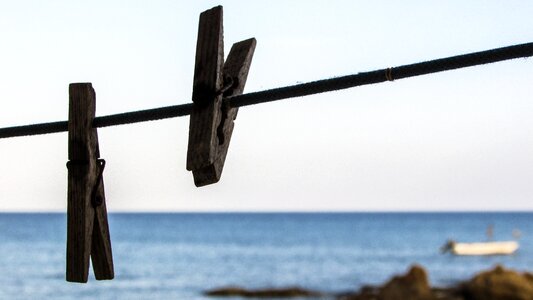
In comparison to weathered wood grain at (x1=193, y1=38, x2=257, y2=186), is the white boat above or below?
above

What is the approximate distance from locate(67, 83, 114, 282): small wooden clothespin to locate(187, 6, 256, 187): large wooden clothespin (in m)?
0.46

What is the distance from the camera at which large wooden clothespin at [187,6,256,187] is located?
7.89ft

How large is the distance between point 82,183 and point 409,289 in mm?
31550

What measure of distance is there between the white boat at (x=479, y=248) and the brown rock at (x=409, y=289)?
132 feet

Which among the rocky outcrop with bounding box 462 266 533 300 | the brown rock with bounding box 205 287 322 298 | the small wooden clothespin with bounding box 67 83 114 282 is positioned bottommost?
the small wooden clothespin with bounding box 67 83 114 282

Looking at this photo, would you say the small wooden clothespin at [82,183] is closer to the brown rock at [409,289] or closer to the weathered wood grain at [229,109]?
the weathered wood grain at [229,109]

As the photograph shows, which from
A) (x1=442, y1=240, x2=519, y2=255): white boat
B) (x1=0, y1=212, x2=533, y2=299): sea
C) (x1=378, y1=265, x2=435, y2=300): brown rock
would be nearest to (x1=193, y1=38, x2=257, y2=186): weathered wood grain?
(x1=378, y1=265, x2=435, y2=300): brown rock

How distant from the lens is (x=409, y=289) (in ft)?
109

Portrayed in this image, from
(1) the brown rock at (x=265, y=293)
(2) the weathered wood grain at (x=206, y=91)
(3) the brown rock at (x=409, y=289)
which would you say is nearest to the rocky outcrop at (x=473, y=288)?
(3) the brown rock at (x=409, y=289)

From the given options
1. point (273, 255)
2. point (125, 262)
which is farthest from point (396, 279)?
point (273, 255)

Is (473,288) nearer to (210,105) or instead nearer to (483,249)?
(210,105)

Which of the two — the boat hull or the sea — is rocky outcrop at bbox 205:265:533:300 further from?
the boat hull

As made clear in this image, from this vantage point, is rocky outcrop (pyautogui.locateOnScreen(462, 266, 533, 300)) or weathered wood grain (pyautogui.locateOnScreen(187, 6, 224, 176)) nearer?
weathered wood grain (pyautogui.locateOnScreen(187, 6, 224, 176))

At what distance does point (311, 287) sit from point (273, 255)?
26.9 metres
